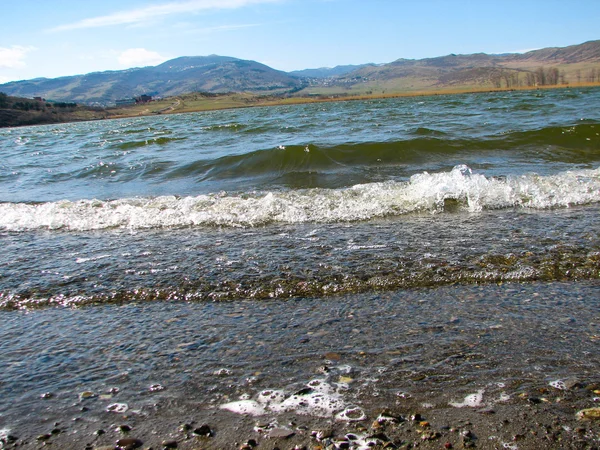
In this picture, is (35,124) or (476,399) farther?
(35,124)

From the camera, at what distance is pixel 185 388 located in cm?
329

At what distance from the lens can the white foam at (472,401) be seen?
292 cm

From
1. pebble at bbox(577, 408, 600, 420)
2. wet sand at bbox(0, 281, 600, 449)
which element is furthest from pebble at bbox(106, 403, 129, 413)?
pebble at bbox(577, 408, 600, 420)

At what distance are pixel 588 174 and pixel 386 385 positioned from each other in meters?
10.5

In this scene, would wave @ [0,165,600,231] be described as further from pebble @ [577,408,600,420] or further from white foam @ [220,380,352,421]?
pebble @ [577,408,600,420]

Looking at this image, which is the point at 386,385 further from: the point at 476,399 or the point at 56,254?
the point at 56,254

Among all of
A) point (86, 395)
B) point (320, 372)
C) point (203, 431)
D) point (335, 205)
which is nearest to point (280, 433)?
point (203, 431)

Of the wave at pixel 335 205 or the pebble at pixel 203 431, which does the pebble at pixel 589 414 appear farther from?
the wave at pixel 335 205

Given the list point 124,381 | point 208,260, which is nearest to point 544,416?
point 124,381

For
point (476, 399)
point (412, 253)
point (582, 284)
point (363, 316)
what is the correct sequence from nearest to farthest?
point (476, 399), point (363, 316), point (582, 284), point (412, 253)

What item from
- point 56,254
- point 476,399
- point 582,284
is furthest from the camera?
point 56,254

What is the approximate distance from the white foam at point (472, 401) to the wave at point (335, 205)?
17.0 ft

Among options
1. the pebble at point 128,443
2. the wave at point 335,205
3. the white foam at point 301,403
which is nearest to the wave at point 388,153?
the wave at point 335,205

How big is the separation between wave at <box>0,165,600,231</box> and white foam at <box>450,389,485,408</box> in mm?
5177
